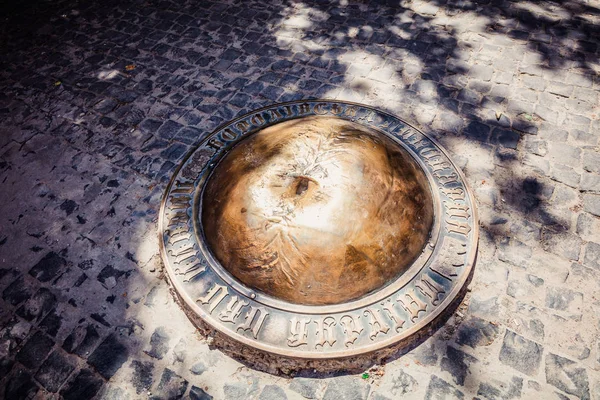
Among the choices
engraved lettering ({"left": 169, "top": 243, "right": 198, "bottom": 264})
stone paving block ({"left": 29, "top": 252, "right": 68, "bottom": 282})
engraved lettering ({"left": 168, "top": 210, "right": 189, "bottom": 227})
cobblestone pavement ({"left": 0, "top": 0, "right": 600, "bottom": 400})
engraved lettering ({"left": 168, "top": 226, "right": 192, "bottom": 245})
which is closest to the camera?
cobblestone pavement ({"left": 0, "top": 0, "right": 600, "bottom": 400})

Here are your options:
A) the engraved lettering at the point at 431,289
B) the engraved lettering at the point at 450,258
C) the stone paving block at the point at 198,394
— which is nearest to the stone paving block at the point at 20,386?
the stone paving block at the point at 198,394

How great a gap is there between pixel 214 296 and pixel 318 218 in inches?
40.5

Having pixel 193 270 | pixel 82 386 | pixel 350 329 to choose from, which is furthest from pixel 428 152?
pixel 82 386

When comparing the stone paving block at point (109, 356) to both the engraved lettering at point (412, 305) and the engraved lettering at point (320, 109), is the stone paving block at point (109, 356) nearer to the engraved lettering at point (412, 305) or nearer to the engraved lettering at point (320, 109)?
the engraved lettering at point (412, 305)

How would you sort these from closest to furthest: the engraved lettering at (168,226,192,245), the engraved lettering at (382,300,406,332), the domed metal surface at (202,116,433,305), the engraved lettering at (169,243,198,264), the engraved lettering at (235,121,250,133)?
the domed metal surface at (202,116,433,305)
the engraved lettering at (382,300,406,332)
the engraved lettering at (169,243,198,264)
the engraved lettering at (168,226,192,245)
the engraved lettering at (235,121,250,133)

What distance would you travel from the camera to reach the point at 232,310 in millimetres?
2445

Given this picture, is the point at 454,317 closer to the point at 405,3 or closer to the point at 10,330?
the point at 10,330

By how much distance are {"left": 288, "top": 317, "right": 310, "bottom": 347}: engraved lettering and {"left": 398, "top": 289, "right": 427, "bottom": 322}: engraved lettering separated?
71 cm

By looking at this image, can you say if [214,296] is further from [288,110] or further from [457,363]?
[288,110]

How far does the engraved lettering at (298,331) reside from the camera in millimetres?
2297

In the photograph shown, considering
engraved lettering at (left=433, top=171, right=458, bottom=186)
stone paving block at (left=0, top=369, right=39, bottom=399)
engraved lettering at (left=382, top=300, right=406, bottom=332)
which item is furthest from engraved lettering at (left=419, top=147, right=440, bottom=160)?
stone paving block at (left=0, top=369, right=39, bottom=399)

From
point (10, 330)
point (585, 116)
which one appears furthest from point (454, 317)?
point (10, 330)

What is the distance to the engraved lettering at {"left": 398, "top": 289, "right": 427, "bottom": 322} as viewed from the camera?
2365 mm

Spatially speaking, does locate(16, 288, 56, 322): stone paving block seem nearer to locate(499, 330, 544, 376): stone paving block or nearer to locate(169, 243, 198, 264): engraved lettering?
locate(169, 243, 198, 264): engraved lettering
